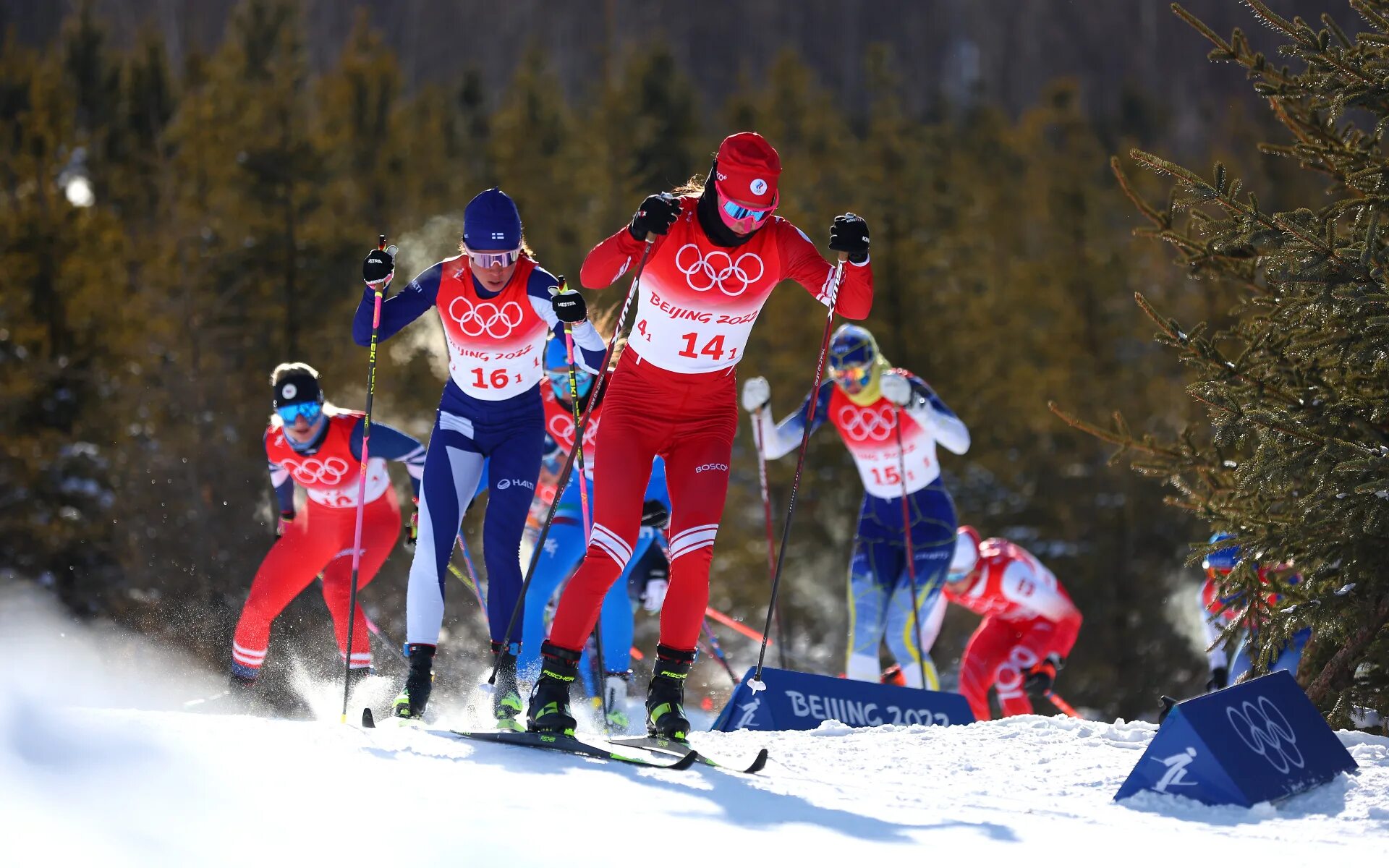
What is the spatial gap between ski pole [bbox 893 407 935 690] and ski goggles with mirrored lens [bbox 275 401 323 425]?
328 cm

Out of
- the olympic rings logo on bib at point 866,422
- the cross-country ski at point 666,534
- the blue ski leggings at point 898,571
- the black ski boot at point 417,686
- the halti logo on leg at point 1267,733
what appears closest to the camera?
the cross-country ski at point 666,534

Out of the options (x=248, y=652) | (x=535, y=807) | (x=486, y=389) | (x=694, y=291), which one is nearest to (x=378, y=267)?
(x=486, y=389)

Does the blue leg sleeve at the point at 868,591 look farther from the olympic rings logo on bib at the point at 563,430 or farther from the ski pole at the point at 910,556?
the olympic rings logo on bib at the point at 563,430

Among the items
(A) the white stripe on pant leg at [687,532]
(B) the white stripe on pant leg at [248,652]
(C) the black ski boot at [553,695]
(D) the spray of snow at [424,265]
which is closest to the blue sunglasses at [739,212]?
(A) the white stripe on pant leg at [687,532]

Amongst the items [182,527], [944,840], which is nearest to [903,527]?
[944,840]

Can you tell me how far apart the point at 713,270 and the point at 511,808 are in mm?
2084

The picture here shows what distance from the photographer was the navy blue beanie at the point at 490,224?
19.5ft

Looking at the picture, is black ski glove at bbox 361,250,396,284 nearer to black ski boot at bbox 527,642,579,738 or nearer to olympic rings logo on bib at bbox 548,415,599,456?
black ski boot at bbox 527,642,579,738

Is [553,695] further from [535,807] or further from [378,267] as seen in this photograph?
[378,267]

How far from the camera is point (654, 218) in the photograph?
16.1 feet

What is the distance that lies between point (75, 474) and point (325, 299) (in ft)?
16.1

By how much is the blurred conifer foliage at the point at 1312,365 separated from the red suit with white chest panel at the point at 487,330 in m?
2.52

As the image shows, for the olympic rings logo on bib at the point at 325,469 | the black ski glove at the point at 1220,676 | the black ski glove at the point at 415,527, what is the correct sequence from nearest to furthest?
the black ski glove at the point at 415,527 → the olympic rings logo on bib at the point at 325,469 → the black ski glove at the point at 1220,676

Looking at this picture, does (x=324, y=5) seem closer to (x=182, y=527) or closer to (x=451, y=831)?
(x=182, y=527)
